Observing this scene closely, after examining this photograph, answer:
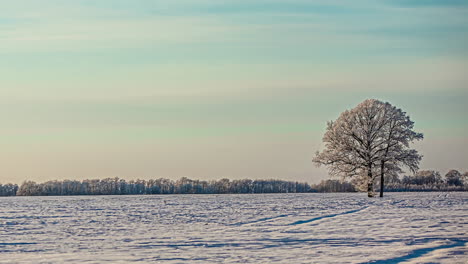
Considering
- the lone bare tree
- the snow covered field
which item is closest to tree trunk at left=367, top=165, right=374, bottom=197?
the lone bare tree

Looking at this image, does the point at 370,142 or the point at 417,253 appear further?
the point at 370,142

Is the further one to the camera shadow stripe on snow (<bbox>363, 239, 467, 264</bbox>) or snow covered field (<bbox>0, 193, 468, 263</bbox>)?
snow covered field (<bbox>0, 193, 468, 263</bbox>)

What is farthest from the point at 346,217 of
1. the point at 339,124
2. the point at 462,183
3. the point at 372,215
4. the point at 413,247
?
the point at 462,183

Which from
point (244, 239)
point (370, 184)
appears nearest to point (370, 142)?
point (370, 184)

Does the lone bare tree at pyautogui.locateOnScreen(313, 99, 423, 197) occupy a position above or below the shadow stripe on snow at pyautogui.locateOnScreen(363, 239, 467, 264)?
above

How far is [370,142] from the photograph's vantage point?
2048 inches

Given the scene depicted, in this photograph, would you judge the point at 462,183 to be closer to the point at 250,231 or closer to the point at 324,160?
the point at 324,160

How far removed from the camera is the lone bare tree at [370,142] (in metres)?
51.3

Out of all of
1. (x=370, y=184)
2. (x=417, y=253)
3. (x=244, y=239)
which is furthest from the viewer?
(x=370, y=184)

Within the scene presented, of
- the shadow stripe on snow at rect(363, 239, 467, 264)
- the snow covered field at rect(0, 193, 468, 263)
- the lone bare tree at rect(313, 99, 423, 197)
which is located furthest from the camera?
the lone bare tree at rect(313, 99, 423, 197)

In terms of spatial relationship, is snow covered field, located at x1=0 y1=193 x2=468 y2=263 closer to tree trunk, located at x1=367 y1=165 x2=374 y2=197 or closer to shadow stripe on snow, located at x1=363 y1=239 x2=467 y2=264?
shadow stripe on snow, located at x1=363 y1=239 x2=467 y2=264

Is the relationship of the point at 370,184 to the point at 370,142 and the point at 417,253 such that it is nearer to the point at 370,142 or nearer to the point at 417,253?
the point at 370,142

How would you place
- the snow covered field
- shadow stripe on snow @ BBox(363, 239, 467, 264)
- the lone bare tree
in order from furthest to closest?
the lone bare tree < the snow covered field < shadow stripe on snow @ BBox(363, 239, 467, 264)

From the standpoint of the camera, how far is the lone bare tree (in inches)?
2020
